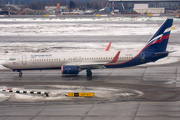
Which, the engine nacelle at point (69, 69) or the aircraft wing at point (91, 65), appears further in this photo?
the aircraft wing at point (91, 65)

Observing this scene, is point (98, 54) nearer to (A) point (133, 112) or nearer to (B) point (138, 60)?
(B) point (138, 60)

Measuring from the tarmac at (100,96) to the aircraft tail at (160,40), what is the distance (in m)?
3.73

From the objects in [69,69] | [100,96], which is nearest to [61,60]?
[69,69]

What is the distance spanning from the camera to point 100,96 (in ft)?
95.7

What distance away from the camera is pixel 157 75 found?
126 ft

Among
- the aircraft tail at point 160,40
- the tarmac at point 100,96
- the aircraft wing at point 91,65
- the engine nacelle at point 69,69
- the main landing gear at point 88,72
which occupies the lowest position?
the tarmac at point 100,96

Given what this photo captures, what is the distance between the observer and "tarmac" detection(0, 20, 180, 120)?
23.6 m

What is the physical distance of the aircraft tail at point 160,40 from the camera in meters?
38.9

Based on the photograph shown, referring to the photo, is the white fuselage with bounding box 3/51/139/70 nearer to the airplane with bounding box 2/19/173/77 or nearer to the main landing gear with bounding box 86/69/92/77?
the airplane with bounding box 2/19/173/77

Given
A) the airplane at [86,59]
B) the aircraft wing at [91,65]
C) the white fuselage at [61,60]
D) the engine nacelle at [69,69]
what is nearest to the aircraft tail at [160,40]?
the airplane at [86,59]

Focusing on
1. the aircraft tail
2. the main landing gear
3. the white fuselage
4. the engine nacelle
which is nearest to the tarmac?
the main landing gear

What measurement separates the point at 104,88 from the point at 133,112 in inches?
354

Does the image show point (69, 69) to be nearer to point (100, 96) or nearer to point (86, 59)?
point (86, 59)

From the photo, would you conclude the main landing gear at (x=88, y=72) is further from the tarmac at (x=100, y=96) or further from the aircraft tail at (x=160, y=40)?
the aircraft tail at (x=160, y=40)
